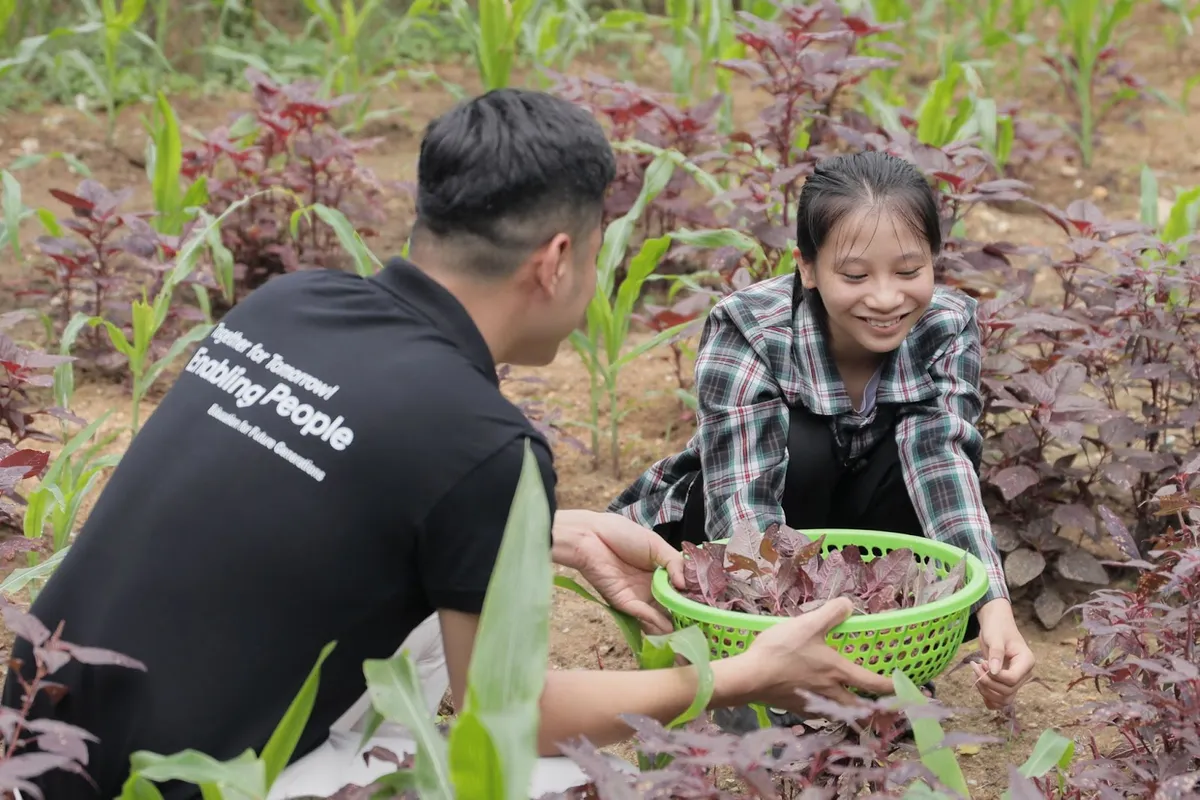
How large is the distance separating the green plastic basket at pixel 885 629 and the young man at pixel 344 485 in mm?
172

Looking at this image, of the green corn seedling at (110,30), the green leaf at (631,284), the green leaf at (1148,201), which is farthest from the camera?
the green corn seedling at (110,30)

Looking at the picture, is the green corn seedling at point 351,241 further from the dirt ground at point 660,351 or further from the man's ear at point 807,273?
the man's ear at point 807,273

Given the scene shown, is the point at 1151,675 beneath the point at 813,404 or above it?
beneath

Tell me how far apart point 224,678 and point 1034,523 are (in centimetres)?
169

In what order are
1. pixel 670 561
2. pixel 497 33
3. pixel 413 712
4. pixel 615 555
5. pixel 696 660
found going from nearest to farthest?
pixel 413 712, pixel 696 660, pixel 670 561, pixel 615 555, pixel 497 33

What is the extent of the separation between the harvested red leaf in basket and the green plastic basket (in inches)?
1.5

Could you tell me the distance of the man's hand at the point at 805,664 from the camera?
1.73m

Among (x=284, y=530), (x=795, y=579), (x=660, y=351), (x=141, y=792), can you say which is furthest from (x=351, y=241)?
(x=141, y=792)

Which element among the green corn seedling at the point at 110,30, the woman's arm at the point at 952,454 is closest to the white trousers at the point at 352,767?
the woman's arm at the point at 952,454

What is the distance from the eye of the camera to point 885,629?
1840 mm

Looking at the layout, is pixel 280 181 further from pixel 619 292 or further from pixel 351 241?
pixel 619 292

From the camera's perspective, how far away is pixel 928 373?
7.78 feet

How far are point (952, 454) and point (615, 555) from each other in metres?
0.56

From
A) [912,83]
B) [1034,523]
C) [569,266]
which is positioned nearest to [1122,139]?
[912,83]
